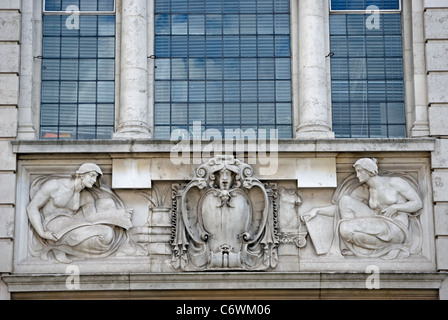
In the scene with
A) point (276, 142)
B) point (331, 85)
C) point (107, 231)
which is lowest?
point (107, 231)

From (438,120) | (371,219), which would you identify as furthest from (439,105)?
(371,219)

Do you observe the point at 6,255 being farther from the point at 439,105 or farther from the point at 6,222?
the point at 439,105

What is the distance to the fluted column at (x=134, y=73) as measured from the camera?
18.0m

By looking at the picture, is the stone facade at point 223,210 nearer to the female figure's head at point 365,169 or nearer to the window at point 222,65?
the female figure's head at point 365,169

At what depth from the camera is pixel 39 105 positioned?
18469 mm

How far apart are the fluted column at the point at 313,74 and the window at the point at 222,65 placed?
406 millimetres

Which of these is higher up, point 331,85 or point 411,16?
point 411,16

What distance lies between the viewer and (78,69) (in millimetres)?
18703

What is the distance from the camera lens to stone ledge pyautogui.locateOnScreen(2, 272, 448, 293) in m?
17.2

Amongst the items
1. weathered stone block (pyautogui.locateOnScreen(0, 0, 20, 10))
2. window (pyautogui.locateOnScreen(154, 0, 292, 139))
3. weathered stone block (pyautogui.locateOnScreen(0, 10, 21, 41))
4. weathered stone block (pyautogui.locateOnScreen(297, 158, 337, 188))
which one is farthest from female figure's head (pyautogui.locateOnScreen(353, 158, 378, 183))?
weathered stone block (pyautogui.locateOnScreen(0, 0, 20, 10))

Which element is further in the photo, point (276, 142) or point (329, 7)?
point (329, 7)
